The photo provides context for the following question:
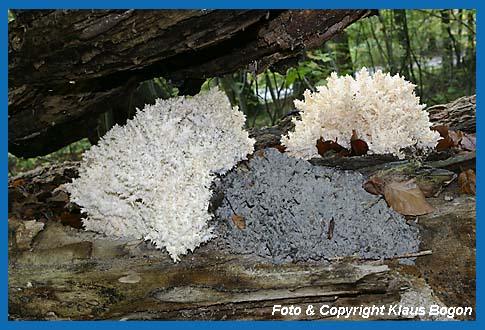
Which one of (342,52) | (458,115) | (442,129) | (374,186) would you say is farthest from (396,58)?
(374,186)

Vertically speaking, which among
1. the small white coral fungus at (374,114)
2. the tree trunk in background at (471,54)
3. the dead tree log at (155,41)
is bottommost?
the tree trunk in background at (471,54)

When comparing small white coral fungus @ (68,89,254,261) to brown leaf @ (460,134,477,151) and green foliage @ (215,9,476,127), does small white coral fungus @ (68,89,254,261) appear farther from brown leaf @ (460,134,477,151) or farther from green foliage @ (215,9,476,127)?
green foliage @ (215,9,476,127)

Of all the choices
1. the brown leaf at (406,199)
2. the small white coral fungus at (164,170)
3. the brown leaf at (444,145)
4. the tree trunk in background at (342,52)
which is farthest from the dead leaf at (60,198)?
the tree trunk in background at (342,52)

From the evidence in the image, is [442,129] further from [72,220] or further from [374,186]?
[72,220]

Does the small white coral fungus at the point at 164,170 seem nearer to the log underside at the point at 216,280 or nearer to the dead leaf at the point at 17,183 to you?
the log underside at the point at 216,280

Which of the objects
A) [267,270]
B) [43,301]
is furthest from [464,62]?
[43,301]

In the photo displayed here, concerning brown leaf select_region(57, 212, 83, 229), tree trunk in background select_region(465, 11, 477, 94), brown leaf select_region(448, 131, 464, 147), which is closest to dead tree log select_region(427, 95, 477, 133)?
brown leaf select_region(448, 131, 464, 147)
